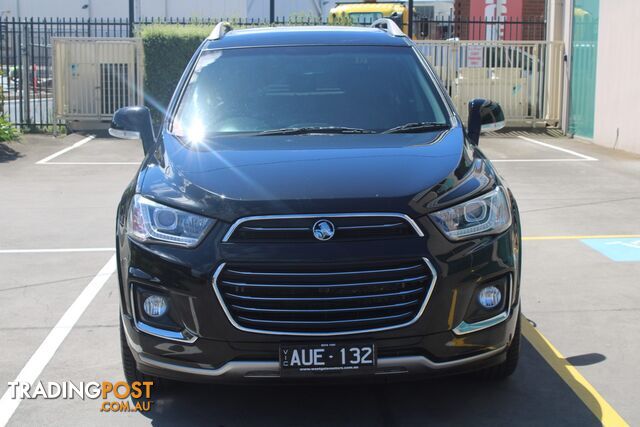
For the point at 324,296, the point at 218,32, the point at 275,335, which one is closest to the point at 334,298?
the point at 324,296

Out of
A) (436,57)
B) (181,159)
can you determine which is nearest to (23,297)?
(181,159)

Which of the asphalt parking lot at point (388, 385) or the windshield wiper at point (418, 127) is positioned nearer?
Answer: the asphalt parking lot at point (388, 385)

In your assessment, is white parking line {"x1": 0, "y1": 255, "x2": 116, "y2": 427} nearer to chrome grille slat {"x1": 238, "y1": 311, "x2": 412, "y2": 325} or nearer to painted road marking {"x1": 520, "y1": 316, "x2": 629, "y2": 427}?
chrome grille slat {"x1": 238, "y1": 311, "x2": 412, "y2": 325}

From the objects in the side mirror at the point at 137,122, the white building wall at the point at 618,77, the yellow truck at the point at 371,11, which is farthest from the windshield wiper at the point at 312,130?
the yellow truck at the point at 371,11

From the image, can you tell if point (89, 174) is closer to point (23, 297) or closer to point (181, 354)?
point (23, 297)

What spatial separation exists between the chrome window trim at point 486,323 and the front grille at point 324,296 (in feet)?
0.71

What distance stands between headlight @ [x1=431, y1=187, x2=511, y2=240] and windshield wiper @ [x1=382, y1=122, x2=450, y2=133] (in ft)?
2.64

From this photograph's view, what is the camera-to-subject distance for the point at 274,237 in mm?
3898

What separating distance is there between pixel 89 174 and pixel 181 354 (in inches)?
384

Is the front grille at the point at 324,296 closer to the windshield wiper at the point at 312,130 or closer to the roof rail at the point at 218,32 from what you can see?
the windshield wiper at the point at 312,130

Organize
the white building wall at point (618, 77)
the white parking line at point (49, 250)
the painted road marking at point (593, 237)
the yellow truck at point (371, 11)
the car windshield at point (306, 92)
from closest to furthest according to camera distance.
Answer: the car windshield at point (306, 92) → the white parking line at point (49, 250) → the painted road marking at point (593, 237) → the white building wall at point (618, 77) → the yellow truck at point (371, 11)

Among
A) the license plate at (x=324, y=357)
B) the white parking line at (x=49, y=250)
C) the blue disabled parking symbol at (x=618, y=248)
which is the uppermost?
the license plate at (x=324, y=357)

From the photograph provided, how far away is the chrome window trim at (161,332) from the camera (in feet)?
12.9

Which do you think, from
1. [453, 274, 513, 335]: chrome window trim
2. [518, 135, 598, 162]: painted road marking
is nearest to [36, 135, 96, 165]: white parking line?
[518, 135, 598, 162]: painted road marking
